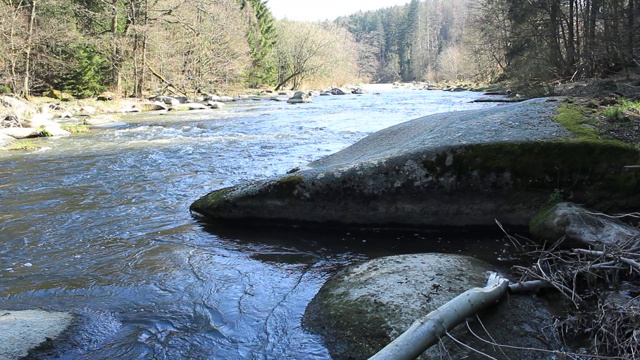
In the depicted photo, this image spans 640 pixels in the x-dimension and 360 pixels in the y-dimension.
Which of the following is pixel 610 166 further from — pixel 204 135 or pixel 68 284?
pixel 204 135

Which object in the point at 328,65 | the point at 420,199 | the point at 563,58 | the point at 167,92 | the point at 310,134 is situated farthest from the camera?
the point at 328,65

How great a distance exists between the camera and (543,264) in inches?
163

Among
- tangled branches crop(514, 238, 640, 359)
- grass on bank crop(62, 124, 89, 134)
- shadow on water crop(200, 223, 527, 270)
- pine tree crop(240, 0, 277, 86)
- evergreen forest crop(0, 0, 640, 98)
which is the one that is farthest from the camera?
pine tree crop(240, 0, 277, 86)

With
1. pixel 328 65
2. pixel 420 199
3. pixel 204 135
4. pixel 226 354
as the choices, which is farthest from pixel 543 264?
pixel 328 65

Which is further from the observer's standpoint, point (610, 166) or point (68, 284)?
point (610, 166)

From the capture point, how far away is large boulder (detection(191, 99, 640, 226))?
5.23 meters

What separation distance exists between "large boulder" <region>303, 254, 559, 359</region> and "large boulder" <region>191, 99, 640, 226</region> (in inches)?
53.6

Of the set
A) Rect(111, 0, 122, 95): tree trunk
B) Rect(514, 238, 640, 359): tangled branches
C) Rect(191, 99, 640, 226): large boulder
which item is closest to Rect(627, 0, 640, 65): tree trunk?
Rect(191, 99, 640, 226): large boulder

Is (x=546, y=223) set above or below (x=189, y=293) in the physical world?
above

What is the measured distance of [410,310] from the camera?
11.1 feet

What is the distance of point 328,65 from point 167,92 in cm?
2752

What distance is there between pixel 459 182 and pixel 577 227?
1.39 meters

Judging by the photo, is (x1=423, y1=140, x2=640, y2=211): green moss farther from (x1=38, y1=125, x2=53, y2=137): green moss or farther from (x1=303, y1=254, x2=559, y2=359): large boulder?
(x1=38, y1=125, x2=53, y2=137): green moss

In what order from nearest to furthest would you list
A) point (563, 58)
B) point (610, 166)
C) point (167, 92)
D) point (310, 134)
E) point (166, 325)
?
point (166, 325), point (610, 166), point (310, 134), point (563, 58), point (167, 92)
